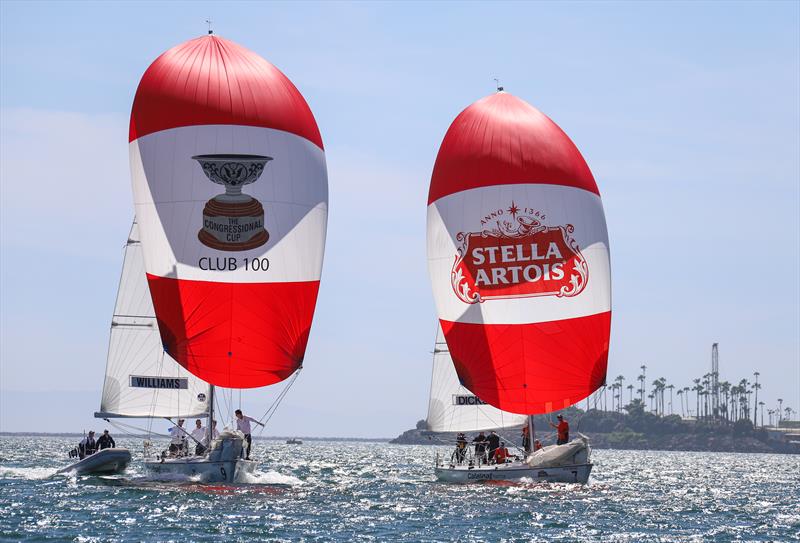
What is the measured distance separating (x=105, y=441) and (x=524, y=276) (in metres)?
16.4

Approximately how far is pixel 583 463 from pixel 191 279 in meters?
13.2

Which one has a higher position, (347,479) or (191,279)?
(191,279)

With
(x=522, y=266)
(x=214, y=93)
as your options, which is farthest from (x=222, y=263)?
(x=522, y=266)

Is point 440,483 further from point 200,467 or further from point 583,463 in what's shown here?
point 200,467

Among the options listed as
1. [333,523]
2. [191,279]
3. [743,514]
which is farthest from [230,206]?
[743,514]

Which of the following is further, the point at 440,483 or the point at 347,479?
the point at 347,479

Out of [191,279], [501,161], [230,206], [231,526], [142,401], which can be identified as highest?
[501,161]

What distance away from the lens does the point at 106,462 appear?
1593 inches

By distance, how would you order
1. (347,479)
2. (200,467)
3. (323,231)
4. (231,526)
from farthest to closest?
(347,479) → (323,231) → (200,467) → (231,526)

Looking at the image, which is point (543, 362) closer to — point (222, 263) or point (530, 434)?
point (530, 434)

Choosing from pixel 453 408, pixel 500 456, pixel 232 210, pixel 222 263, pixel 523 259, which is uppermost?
pixel 232 210

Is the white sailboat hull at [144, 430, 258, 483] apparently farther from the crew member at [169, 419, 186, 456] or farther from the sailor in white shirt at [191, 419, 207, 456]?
the crew member at [169, 419, 186, 456]

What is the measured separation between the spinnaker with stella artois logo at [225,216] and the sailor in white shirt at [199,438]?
2.30m

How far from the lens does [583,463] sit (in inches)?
1479
